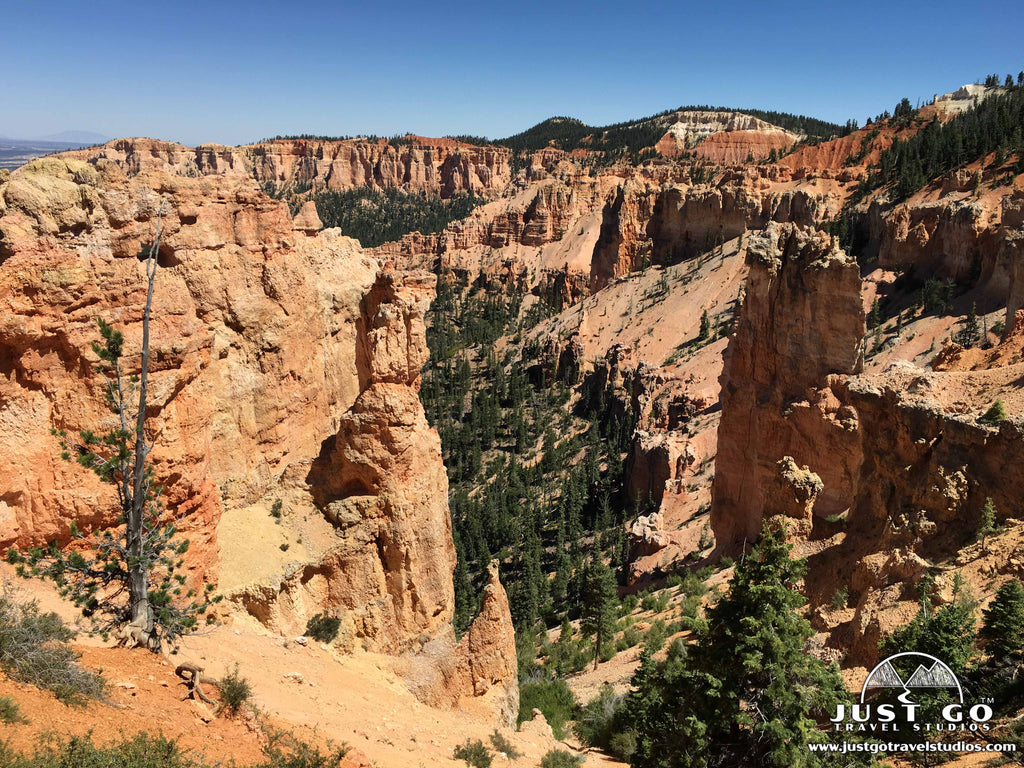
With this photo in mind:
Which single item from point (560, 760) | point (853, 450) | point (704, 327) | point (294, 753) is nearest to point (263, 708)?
point (294, 753)

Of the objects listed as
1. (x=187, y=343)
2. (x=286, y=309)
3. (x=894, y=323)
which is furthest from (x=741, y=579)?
(x=894, y=323)

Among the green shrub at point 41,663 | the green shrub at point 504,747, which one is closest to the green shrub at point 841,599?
the green shrub at point 504,747

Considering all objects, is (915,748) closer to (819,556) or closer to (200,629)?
(819,556)

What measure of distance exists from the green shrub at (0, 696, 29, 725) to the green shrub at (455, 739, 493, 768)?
849 centimetres

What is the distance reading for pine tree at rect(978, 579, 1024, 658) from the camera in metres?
12.4

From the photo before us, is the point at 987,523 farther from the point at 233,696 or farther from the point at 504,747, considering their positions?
the point at 233,696

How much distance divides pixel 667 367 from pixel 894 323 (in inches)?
861

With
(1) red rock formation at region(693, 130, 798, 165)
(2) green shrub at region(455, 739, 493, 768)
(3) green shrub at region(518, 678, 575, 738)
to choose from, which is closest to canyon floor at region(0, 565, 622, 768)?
(2) green shrub at region(455, 739, 493, 768)

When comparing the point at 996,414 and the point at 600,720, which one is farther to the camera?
the point at 600,720

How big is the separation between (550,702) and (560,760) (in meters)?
8.60

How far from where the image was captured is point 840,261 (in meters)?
28.6

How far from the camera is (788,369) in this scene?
30.9m

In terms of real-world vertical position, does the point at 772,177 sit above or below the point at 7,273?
above

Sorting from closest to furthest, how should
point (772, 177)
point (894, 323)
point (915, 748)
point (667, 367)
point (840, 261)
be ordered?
point (915, 748), point (840, 261), point (894, 323), point (667, 367), point (772, 177)
